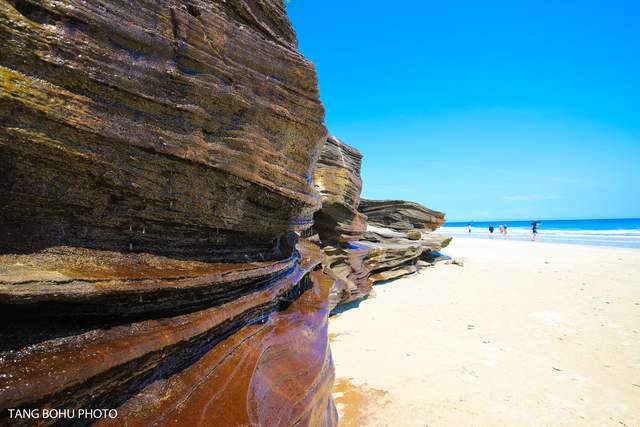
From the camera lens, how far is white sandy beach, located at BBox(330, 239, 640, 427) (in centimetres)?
418

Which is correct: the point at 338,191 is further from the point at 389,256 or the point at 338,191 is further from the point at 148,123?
the point at 148,123

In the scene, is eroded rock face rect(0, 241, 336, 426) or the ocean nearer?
eroded rock face rect(0, 241, 336, 426)

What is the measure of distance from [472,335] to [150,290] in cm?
669

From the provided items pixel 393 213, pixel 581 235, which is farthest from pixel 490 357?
pixel 581 235

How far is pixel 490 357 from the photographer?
5.72 meters

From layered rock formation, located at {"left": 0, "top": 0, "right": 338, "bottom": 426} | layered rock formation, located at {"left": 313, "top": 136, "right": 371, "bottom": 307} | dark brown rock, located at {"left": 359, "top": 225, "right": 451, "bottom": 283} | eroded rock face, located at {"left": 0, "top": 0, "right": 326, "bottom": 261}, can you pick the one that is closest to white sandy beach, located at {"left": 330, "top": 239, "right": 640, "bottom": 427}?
layered rock formation, located at {"left": 313, "top": 136, "right": 371, "bottom": 307}

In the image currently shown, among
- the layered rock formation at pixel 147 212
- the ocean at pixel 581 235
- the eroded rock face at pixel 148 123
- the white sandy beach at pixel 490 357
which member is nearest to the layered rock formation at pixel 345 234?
the white sandy beach at pixel 490 357

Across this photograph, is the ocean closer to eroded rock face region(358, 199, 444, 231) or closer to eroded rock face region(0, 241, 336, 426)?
eroded rock face region(358, 199, 444, 231)

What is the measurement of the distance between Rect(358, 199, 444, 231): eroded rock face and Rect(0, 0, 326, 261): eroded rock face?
1479 cm

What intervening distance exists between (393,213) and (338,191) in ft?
36.0

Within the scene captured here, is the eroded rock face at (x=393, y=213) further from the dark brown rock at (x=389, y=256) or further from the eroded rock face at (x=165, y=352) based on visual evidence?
the eroded rock face at (x=165, y=352)

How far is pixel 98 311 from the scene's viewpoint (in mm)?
2162

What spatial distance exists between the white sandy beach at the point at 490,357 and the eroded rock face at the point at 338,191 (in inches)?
88.1

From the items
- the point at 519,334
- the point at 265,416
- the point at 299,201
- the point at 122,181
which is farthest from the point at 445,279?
the point at 122,181
